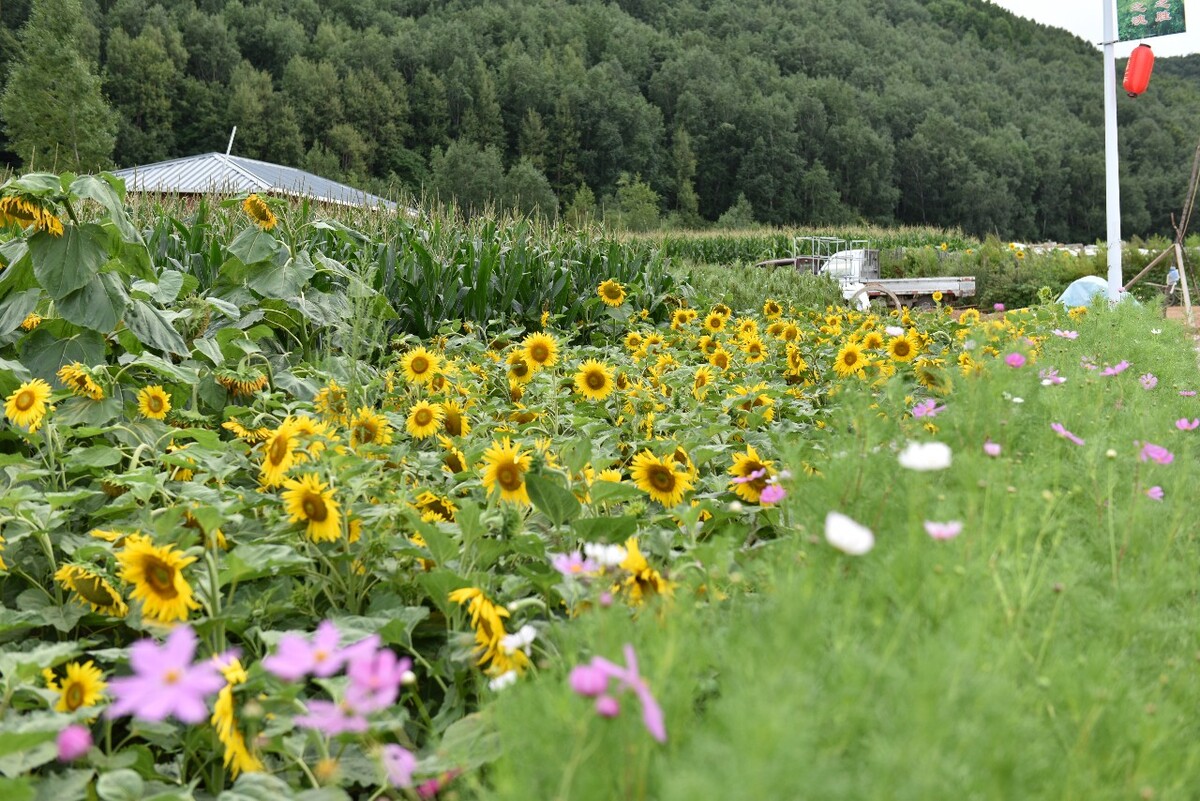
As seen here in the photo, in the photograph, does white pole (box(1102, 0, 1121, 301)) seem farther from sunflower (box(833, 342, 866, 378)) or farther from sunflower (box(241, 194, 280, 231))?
sunflower (box(241, 194, 280, 231))

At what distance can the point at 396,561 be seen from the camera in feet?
4.91

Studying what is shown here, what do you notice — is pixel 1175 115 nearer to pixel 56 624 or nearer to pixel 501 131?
pixel 501 131

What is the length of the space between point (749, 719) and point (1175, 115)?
84.8 m

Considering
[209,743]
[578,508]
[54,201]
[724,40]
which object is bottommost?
[209,743]

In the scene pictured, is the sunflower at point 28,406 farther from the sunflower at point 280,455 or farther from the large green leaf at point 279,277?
the large green leaf at point 279,277

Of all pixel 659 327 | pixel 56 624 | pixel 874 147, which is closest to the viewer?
pixel 56 624

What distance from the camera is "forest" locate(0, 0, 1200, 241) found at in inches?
2096

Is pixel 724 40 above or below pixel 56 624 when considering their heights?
above

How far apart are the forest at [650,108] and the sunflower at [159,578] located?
45486 mm

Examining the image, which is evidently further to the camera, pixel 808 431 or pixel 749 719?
pixel 808 431

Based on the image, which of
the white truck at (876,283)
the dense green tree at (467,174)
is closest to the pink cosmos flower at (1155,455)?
the white truck at (876,283)

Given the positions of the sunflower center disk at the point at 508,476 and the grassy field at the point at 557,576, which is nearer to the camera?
the grassy field at the point at 557,576

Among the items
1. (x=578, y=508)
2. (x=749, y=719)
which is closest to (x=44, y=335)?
(x=578, y=508)

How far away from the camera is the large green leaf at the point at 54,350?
7.55ft
